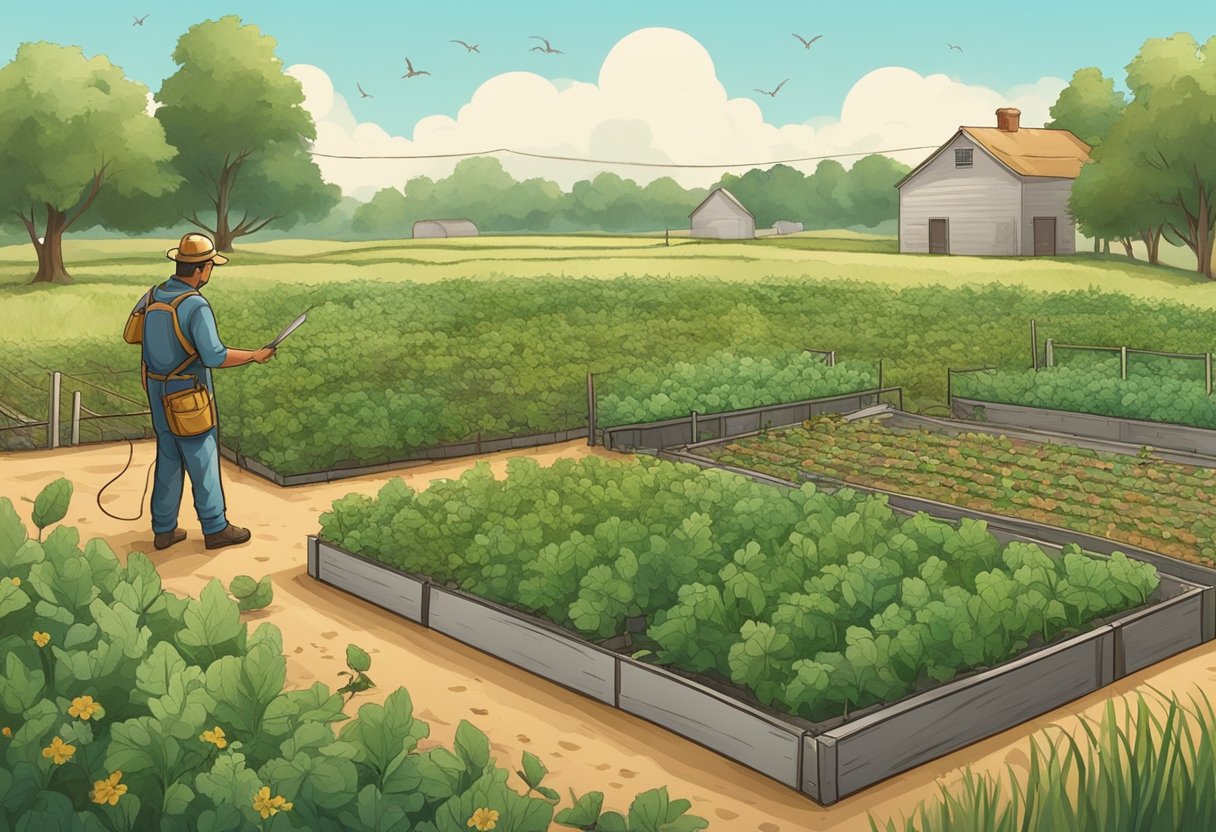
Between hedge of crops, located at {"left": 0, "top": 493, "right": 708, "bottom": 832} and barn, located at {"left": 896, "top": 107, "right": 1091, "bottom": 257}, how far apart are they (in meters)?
28.2

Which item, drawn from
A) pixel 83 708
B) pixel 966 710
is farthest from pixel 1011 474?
pixel 83 708

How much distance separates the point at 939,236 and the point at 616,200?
835 centimetres

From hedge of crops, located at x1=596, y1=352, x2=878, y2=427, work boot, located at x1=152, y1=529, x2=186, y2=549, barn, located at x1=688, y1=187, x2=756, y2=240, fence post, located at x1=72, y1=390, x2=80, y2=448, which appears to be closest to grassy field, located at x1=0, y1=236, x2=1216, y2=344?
barn, located at x1=688, y1=187, x2=756, y2=240

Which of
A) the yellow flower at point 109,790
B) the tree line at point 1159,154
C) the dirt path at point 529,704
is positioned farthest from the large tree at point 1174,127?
the yellow flower at point 109,790

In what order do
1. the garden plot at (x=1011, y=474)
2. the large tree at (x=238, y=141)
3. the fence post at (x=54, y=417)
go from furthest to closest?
the large tree at (x=238, y=141)
the fence post at (x=54, y=417)
the garden plot at (x=1011, y=474)

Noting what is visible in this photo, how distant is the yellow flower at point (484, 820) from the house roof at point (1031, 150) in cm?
2845

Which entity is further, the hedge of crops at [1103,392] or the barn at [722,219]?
the barn at [722,219]

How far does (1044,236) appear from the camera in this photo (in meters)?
30.2

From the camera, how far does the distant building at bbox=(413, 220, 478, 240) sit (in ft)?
101

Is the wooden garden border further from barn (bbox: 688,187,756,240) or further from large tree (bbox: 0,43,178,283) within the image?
barn (bbox: 688,187,756,240)

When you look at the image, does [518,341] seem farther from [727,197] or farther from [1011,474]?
[727,197]

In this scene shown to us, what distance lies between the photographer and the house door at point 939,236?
3036 centimetres

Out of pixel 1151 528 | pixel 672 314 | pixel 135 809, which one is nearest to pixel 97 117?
pixel 672 314

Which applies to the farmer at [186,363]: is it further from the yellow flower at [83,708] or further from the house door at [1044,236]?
the house door at [1044,236]
